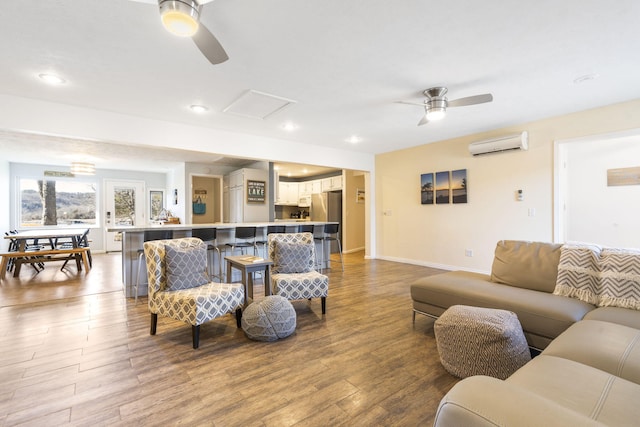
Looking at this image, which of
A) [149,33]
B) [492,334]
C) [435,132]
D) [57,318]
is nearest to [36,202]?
[57,318]

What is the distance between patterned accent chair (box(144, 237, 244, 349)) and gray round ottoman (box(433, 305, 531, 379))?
1.83 meters

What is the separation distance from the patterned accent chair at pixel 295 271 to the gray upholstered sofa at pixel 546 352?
1.05 metres

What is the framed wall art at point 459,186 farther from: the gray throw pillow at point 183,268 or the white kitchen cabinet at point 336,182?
the gray throw pillow at point 183,268

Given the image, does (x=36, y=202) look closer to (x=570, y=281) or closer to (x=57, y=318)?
(x=57, y=318)

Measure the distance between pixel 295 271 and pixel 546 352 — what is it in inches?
99.5

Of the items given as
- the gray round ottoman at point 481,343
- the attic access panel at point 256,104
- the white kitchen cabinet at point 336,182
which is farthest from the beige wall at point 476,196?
the attic access panel at point 256,104

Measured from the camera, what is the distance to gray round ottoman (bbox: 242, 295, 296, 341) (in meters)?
2.60

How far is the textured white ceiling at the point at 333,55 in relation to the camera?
80.0 inches

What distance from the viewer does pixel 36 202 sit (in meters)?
7.83

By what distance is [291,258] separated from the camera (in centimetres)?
358

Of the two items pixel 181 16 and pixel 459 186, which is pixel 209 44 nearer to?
pixel 181 16

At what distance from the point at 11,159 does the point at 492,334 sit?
10426 mm

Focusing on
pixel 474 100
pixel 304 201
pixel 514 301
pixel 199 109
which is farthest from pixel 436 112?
pixel 304 201

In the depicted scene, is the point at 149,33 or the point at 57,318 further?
the point at 57,318
